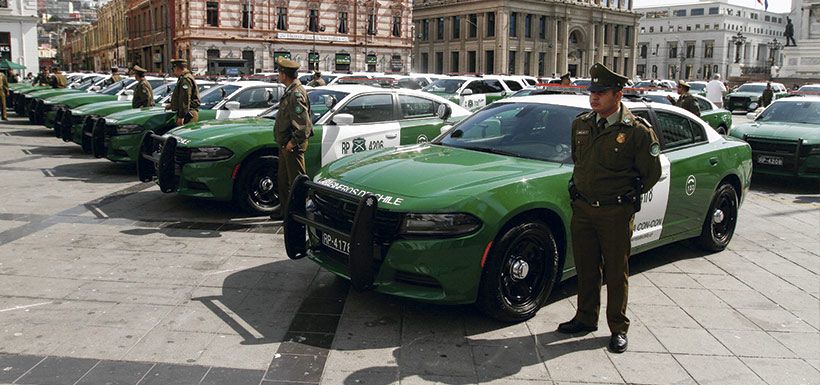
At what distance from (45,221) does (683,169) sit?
275 inches

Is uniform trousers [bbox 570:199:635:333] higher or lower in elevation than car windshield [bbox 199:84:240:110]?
lower

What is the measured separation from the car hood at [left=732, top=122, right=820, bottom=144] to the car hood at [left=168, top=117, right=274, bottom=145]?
8651 mm

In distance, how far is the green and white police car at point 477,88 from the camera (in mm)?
21922

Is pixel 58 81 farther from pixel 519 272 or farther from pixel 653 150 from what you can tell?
pixel 653 150

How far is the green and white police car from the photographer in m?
21.9

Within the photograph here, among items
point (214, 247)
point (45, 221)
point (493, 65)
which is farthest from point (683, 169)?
point (493, 65)

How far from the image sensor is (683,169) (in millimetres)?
6355

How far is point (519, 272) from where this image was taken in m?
4.95

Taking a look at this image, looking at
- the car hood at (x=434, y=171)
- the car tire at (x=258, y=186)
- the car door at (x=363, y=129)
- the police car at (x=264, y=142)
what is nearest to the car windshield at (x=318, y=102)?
the police car at (x=264, y=142)

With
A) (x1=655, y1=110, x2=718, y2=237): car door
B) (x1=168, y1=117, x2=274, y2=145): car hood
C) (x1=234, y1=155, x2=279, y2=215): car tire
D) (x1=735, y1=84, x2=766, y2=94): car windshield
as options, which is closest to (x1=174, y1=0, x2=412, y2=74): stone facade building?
(x1=735, y1=84, x2=766, y2=94): car windshield

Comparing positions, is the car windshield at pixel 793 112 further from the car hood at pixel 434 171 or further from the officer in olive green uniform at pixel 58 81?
the officer in olive green uniform at pixel 58 81

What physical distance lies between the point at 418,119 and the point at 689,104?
24.7 ft

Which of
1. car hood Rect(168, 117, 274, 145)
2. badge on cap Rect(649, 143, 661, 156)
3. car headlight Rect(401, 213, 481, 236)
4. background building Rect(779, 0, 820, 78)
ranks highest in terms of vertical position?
background building Rect(779, 0, 820, 78)

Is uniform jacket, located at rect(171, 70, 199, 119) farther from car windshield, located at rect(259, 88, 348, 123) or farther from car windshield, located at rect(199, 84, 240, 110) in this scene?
car windshield, located at rect(259, 88, 348, 123)
